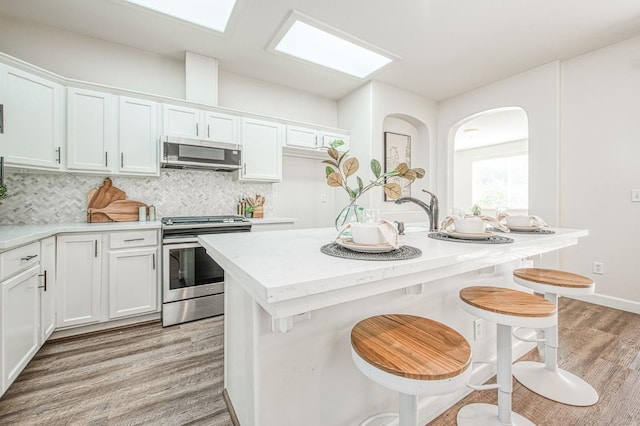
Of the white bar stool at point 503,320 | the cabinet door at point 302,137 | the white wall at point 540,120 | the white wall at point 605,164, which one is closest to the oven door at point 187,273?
the cabinet door at point 302,137

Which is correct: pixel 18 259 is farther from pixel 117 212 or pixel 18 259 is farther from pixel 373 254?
pixel 373 254

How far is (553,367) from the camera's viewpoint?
5.58 feet

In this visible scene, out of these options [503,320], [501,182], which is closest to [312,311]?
[503,320]

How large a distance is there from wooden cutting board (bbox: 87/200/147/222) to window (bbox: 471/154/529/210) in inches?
293

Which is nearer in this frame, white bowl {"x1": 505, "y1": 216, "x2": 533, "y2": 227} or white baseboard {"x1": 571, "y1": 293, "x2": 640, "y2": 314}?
white bowl {"x1": 505, "y1": 216, "x2": 533, "y2": 227}

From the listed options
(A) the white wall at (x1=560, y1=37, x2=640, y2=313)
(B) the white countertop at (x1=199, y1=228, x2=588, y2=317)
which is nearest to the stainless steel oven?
(B) the white countertop at (x1=199, y1=228, x2=588, y2=317)

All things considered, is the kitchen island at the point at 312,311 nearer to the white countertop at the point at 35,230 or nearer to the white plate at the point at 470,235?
the white plate at the point at 470,235

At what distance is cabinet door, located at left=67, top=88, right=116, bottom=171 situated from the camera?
2422 mm

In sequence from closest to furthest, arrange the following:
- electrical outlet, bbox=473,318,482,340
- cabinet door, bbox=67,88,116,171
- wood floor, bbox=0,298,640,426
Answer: wood floor, bbox=0,298,640,426, electrical outlet, bbox=473,318,482,340, cabinet door, bbox=67,88,116,171

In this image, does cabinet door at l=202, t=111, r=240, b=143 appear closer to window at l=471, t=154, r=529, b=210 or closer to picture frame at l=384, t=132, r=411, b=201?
picture frame at l=384, t=132, r=411, b=201

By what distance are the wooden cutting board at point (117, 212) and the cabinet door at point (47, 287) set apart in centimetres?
62

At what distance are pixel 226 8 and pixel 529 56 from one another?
10.8ft

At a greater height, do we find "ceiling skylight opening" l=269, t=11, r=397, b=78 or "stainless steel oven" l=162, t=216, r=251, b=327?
"ceiling skylight opening" l=269, t=11, r=397, b=78

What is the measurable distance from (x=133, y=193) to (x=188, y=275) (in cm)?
115
